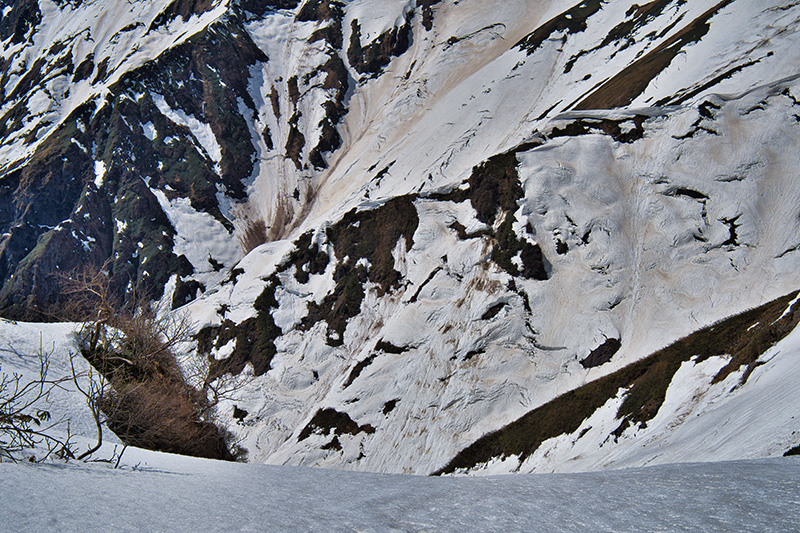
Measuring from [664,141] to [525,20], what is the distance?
52288mm

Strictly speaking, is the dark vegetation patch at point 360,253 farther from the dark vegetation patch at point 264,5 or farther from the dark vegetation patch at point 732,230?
the dark vegetation patch at point 264,5

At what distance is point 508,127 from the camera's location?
1959 inches

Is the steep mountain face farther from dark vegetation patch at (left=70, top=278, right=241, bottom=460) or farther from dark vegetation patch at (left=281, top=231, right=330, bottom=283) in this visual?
dark vegetation patch at (left=70, top=278, right=241, bottom=460)

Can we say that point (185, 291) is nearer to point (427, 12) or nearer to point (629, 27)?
point (427, 12)

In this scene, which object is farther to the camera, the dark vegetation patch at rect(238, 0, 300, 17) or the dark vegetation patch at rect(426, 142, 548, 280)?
the dark vegetation patch at rect(238, 0, 300, 17)

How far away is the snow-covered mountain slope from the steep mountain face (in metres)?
7.60

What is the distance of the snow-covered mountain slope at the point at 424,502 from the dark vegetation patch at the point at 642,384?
47.3ft

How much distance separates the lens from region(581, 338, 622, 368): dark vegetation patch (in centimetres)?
2231

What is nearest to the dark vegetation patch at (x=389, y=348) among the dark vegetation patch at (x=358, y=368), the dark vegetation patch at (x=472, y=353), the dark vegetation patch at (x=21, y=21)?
the dark vegetation patch at (x=358, y=368)

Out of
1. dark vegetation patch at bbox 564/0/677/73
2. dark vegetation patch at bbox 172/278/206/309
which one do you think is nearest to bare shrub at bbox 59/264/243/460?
dark vegetation patch at bbox 172/278/206/309

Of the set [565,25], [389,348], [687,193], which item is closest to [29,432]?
[389,348]

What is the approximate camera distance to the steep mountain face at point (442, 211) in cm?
2364

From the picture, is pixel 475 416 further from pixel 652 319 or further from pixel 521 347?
pixel 652 319

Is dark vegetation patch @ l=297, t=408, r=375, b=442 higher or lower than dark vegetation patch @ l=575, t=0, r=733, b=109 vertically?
lower
